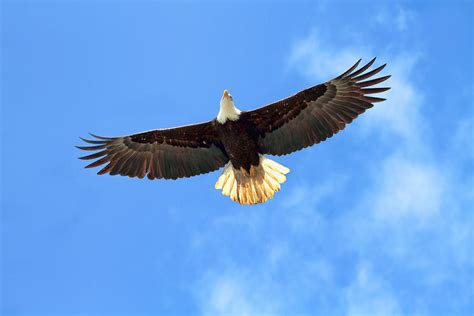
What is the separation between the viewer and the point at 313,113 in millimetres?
15406

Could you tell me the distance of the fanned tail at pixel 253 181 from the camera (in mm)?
15680

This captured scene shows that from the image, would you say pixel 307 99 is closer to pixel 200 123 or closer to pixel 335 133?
pixel 335 133

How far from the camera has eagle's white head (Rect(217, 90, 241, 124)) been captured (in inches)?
595

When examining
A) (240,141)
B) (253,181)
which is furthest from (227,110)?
(253,181)

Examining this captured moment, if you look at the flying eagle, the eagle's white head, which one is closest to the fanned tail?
the flying eagle

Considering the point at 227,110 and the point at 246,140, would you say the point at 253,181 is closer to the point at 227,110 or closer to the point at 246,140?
the point at 246,140

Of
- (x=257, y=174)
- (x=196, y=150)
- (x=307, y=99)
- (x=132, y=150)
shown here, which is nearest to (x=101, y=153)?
(x=132, y=150)

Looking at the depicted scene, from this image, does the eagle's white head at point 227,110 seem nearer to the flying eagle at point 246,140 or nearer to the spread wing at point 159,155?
the flying eagle at point 246,140

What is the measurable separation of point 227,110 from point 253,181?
4.98ft

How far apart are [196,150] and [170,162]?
0.54 metres

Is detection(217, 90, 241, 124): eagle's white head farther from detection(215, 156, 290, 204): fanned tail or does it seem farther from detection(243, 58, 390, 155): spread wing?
detection(215, 156, 290, 204): fanned tail

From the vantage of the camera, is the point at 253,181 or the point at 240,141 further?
the point at 253,181

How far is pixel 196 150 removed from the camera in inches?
625

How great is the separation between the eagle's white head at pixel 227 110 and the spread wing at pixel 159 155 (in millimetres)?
729
